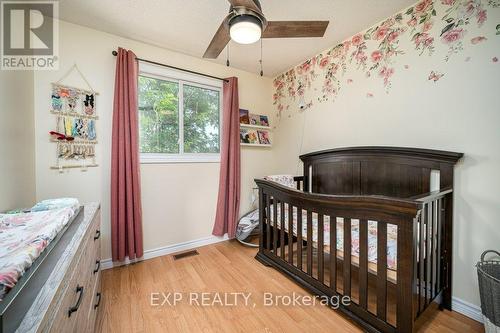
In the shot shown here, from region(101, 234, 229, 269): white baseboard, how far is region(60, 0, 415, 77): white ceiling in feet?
7.39

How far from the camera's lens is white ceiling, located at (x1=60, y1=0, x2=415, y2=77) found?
1657 millimetres

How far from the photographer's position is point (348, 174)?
210cm

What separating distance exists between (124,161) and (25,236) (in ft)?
4.17

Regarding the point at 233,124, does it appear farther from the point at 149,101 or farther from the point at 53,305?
the point at 53,305

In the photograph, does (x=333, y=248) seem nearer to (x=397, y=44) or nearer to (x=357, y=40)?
(x=397, y=44)

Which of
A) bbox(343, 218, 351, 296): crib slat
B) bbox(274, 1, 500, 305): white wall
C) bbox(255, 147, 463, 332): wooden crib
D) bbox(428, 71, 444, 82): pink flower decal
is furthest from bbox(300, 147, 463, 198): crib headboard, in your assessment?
bbox(343, 218, 351, 296): crib slat

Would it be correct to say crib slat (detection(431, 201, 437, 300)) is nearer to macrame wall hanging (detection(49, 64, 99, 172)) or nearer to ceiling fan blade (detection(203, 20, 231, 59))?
ceiling fan blade (detection(203, 20, 231, 59))

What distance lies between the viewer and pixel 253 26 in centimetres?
119

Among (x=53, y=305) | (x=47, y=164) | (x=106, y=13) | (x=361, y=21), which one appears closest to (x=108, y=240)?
(x=47, y=164)

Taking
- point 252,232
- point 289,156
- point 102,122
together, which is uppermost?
point 102,122

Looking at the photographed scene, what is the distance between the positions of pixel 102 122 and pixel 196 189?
120 cm

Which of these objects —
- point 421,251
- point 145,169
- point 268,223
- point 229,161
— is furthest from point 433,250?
point 145,169

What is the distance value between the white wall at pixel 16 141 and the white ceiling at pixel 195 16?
753 millimetres

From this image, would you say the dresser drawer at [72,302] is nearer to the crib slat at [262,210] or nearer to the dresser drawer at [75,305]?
the dresser drawer at [75,305]
